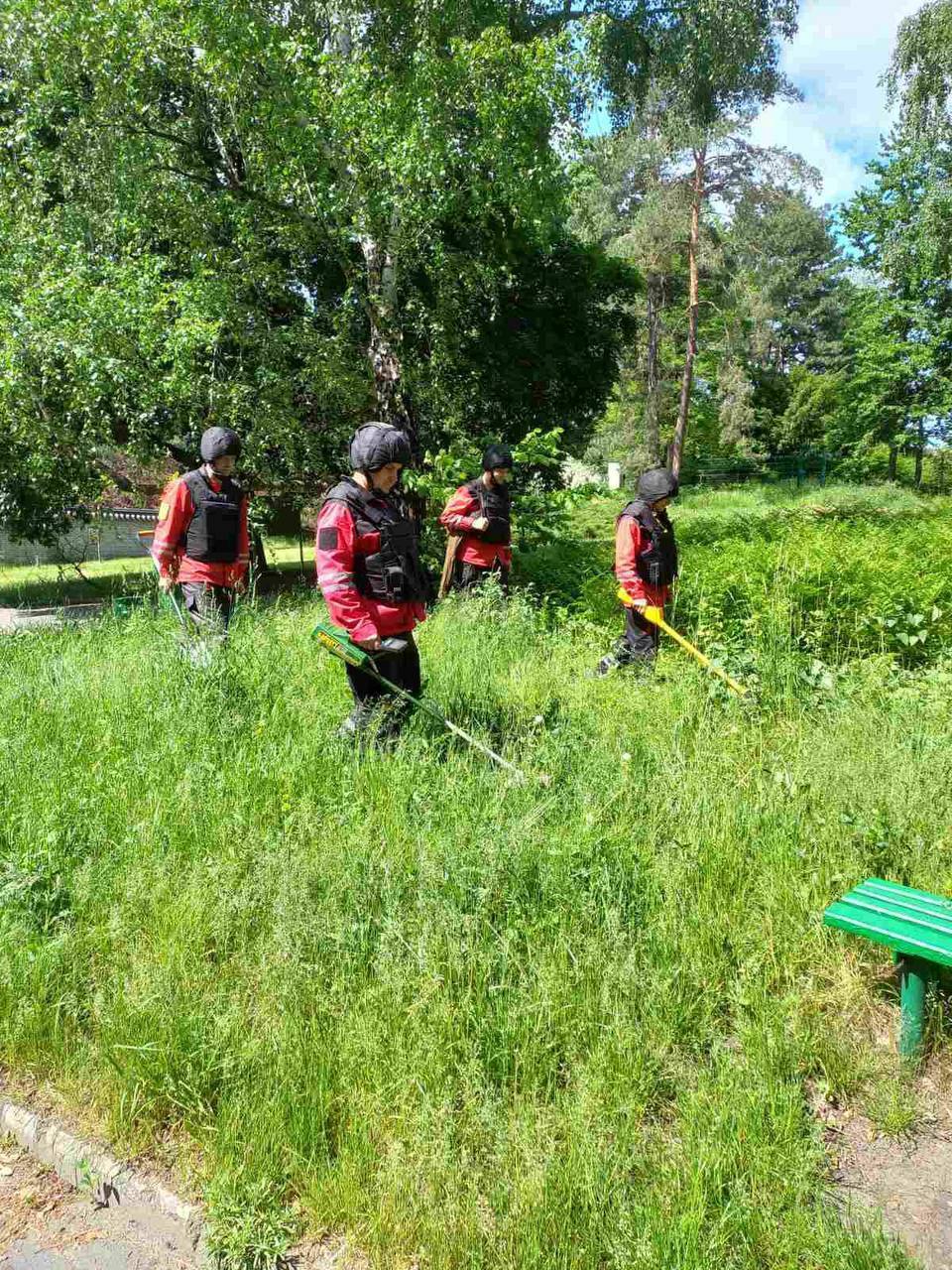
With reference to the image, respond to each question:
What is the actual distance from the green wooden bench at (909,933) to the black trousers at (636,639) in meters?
3.43

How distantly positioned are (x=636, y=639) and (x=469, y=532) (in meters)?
1.98

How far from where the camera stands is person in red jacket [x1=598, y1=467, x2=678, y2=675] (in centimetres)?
584

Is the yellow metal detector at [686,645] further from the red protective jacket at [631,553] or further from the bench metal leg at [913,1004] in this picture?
the bench metal leg at [913,1004]

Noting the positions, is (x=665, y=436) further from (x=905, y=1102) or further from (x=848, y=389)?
(x=905, y=1102)

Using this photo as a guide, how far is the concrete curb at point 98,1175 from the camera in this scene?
6.94 ft

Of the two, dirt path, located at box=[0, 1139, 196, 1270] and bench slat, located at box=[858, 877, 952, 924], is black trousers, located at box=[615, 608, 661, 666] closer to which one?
bench slat, located at box=[858, 877, 952, 924]

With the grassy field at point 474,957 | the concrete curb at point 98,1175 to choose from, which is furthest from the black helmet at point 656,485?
the concrete curb at point 98,1175

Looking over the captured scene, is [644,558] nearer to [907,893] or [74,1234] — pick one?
[907,893]

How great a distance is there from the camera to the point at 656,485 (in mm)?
5895

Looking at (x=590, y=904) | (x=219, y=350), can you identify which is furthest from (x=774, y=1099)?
(x=219, y=350)

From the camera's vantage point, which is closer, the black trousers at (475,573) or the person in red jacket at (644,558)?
the person in red jacket at (644,558)

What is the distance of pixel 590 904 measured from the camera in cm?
294

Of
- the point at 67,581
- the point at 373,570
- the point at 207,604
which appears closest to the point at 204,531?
the point at 207,604

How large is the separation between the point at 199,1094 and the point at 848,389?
37.4 meters
